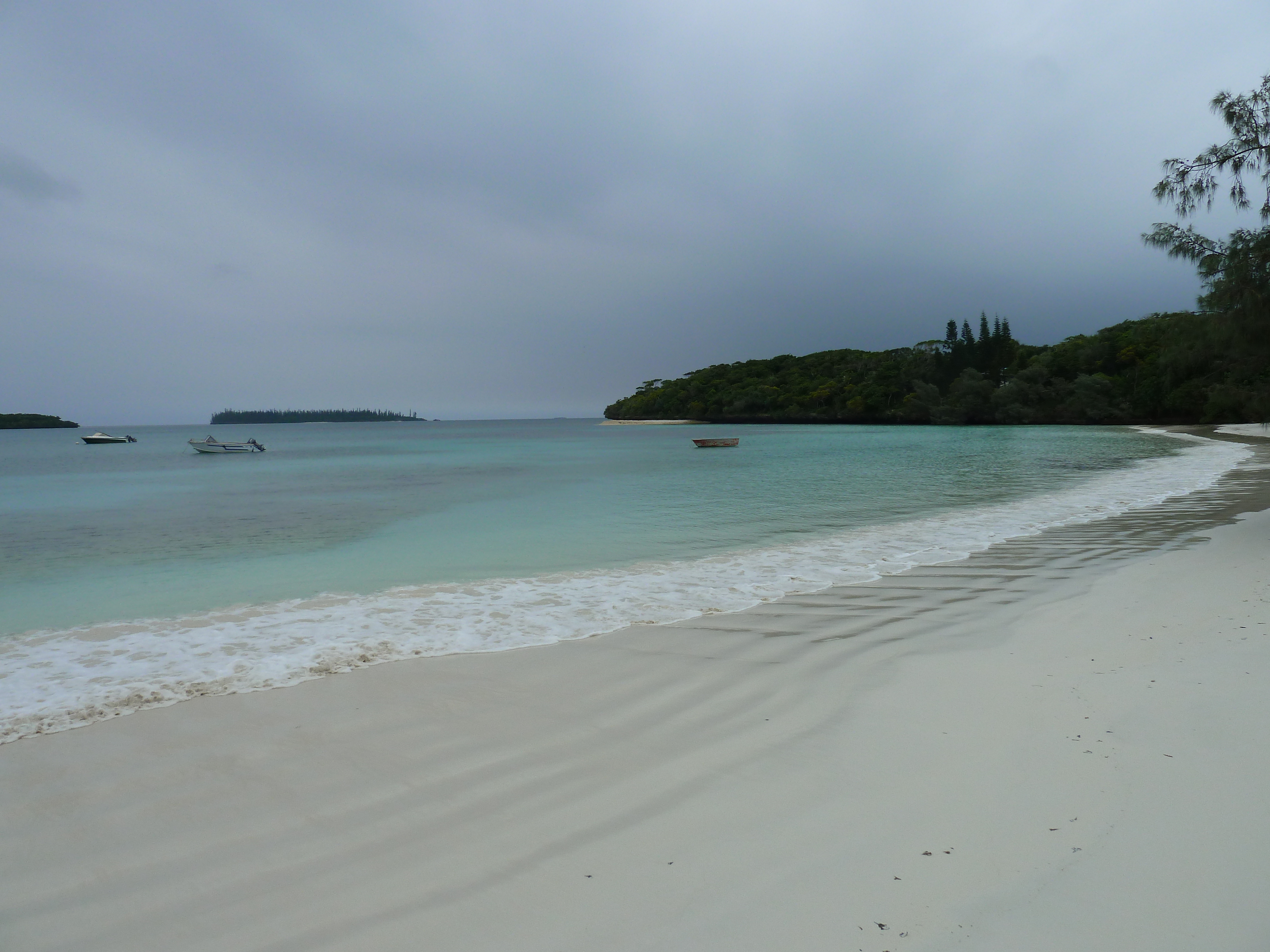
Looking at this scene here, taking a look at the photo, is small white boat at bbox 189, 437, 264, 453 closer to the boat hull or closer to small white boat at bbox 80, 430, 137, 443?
the boat hull

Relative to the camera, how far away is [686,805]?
10.1ft

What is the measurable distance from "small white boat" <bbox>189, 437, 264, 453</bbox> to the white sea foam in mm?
56960

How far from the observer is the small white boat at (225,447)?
186ft

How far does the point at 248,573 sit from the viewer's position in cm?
990

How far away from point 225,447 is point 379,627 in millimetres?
60454

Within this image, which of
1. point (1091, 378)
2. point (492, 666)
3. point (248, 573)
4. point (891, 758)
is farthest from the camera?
point (1091, 378)

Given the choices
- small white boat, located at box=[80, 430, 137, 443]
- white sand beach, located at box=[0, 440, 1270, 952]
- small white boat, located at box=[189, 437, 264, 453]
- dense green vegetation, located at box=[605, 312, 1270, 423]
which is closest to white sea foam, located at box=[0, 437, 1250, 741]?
white sand beach, located at box=[0, 440, 1270, 952]

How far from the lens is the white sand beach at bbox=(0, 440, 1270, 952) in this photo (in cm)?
236

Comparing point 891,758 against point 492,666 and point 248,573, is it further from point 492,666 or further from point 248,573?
point 248,573

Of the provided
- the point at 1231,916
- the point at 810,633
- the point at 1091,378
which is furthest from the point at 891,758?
the point at 1091,378

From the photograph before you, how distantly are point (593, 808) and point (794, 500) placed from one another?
1487cm

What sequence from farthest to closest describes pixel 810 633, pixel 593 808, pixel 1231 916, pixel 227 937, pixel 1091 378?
pixel 1091 378
pixel 810 633
pixel 593 808
pixel 227 937
pixel 1231 916

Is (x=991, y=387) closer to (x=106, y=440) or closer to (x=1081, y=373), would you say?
(x=1081, y=373)

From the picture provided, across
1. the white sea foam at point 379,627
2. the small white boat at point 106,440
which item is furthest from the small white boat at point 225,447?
the white sea foam at point 379,627
